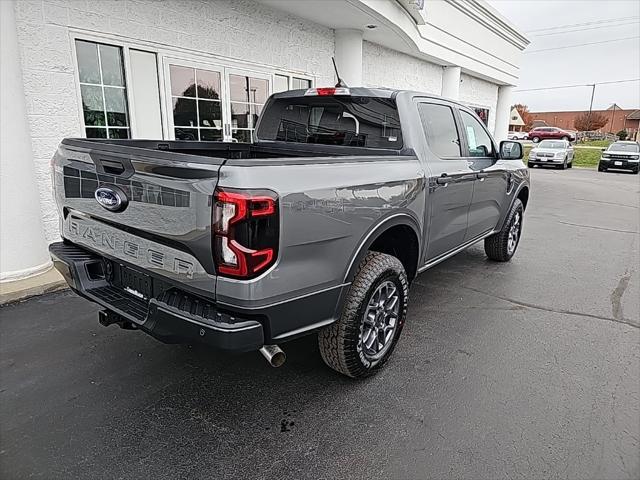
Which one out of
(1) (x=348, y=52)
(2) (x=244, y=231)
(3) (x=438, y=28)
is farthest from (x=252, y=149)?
(3) (x=438, y=28)

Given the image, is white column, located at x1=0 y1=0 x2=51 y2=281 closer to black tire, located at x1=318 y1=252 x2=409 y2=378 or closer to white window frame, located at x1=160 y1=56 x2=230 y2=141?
white window frame, located at x1=160 y1=56 x2=230 y2=141

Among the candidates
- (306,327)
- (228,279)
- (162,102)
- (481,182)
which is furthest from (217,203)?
(162,102)

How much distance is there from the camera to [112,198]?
7.82 ft

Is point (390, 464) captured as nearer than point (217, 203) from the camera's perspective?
No

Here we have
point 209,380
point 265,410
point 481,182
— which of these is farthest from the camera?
point 481,182

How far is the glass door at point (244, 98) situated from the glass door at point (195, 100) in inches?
8.7

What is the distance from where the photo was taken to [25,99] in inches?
178

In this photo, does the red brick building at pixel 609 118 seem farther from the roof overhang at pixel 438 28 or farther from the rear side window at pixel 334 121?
the rear side window at pixel 334 121

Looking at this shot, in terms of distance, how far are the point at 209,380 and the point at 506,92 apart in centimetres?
2035

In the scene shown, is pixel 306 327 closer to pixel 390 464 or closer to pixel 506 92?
pixel 390 464

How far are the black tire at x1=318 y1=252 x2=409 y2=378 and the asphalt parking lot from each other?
19 centimetres

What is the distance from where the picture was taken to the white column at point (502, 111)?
19.6 m

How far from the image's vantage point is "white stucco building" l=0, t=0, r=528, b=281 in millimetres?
4438

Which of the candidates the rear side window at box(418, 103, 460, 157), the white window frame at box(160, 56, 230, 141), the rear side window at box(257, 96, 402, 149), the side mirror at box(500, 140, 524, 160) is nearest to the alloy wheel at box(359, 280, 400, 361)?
the rear side window at box(257, 96, 402, 149)
